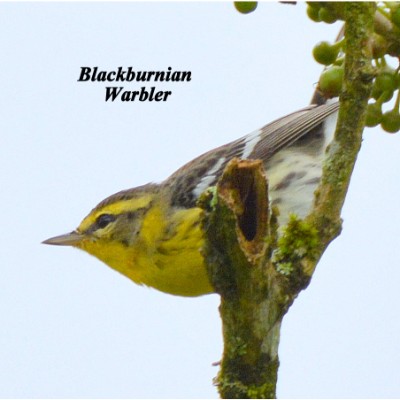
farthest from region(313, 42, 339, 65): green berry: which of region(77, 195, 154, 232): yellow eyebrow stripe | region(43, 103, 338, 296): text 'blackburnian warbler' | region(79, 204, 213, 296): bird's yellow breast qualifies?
region(77, 195, 154, 232): yellow eyebrow stripe

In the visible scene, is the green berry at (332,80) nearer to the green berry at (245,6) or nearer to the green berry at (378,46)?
the green berry at (378,46)

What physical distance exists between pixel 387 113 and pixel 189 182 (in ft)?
7.64

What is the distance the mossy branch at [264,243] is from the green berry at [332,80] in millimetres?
450

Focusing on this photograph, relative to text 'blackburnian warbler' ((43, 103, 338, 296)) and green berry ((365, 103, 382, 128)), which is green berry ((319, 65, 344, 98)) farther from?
text 'blackburnian warbler' ((43, 103, 338, 296))

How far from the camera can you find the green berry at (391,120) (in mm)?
3639

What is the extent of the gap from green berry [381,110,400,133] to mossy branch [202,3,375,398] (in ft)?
1.54

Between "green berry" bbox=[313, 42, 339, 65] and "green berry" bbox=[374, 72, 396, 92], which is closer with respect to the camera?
"green berry" bbox=[374, 72, 396, 92]

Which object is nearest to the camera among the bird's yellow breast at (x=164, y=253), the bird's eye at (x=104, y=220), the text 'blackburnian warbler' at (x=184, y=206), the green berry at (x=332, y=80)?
the green berry at (x=332, y=80)

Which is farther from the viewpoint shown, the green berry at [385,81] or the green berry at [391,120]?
the green berry at [391,120]

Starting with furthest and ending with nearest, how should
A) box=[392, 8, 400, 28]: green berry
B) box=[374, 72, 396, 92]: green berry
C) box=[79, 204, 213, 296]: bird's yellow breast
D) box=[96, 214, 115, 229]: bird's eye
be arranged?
1. box=[96, 214, 115, 229]: bird's eye
2. box=[79, 204, 213, 296]: bird's yellow breast
3. box=[374, 72, 396, 92]: green berry
4. box=[392, 8, 400, 28]: green berry

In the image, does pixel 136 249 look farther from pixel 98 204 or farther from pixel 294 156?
pixel 294 156

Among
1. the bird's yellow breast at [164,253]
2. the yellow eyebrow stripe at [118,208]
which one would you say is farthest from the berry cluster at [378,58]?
the yellow eyebrow stripe at [118,208]

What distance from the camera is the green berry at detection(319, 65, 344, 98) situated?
3.60 meters

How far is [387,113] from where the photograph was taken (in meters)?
3.65
